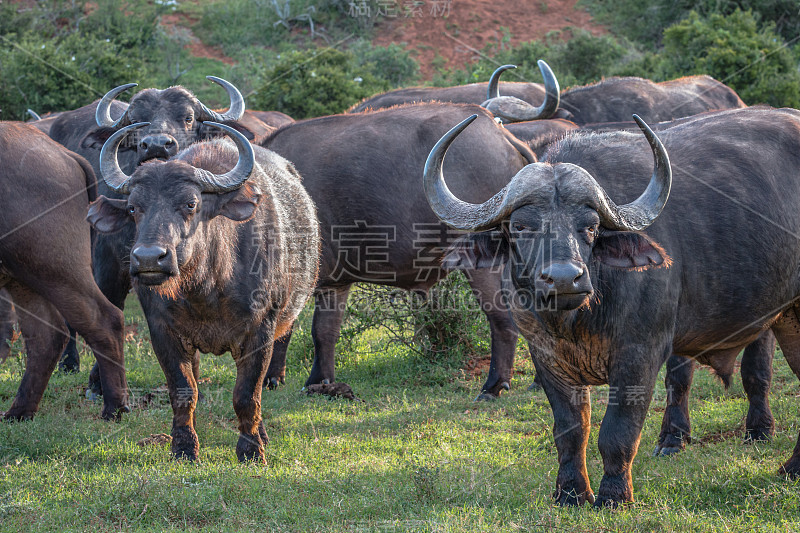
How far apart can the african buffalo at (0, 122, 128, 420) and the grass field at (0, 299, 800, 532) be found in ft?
1.29

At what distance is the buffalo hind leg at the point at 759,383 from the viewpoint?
18.6ft

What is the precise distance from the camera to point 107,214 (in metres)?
5.38

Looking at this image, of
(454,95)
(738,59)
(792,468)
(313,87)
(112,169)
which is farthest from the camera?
(313,87)

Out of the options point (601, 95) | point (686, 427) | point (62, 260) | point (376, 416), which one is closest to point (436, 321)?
point (376, 416)

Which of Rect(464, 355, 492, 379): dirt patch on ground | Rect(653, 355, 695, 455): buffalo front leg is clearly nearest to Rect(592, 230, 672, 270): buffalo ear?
Rect(653, 355, 695, 455): buffalo front leg

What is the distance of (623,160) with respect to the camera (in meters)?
4.82

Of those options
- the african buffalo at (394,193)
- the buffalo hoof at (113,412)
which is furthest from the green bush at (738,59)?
the buffalo hoof at (113,412)

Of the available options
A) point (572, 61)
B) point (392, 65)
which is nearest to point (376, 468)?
point (572, 61)

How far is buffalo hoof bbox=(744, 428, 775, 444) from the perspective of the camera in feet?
18.5

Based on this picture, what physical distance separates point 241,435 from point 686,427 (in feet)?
10.1

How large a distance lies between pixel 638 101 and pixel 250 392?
8.46 meters

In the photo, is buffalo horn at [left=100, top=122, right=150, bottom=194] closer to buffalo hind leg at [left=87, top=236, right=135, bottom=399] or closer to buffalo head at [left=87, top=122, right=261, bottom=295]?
buffalo head at [left=87, top=122, right=261, bottom=295]

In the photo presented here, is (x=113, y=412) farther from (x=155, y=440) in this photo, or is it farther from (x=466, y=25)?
(x=466, y=25)

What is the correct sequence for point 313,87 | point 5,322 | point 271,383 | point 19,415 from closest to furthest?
point 19,415
point 271,383
point 5,322
point 313,87
